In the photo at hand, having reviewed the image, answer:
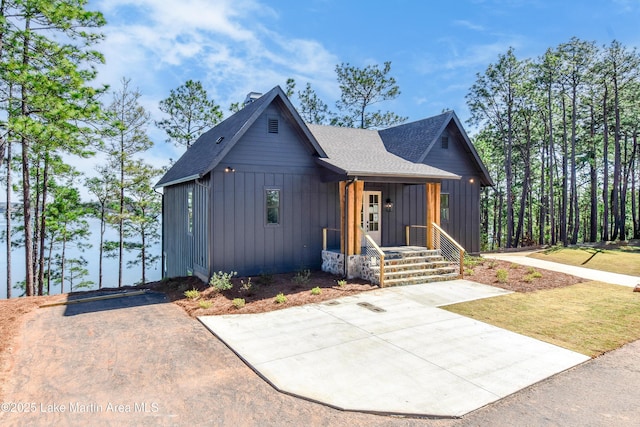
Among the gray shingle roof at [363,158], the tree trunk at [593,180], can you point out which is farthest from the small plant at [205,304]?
the tree trunk at [593,180]

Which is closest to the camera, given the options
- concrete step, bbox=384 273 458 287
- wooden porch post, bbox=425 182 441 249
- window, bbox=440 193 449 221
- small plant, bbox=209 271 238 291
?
small plant, bbox=209 271 238 291

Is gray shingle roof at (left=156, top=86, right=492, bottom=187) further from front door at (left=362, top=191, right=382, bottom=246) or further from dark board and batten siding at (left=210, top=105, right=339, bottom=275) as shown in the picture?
front door at (left=362, top=191, right=382, bottom=246)

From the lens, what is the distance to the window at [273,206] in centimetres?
1112

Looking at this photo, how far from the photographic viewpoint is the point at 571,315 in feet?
24.4

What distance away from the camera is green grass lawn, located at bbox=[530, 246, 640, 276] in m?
13.1

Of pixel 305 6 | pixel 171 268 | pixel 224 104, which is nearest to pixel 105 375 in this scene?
pixel 171 268

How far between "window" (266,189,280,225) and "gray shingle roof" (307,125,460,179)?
190 cm

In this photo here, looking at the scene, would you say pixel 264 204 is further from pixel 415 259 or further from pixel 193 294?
pixel 415 259

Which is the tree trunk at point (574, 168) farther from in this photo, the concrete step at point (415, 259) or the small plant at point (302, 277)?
the small plant at point (302, 277)

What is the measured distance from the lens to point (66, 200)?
68.1 ft

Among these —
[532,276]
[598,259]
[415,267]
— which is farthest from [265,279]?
[598,259]

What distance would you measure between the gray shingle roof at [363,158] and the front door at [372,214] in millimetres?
1463

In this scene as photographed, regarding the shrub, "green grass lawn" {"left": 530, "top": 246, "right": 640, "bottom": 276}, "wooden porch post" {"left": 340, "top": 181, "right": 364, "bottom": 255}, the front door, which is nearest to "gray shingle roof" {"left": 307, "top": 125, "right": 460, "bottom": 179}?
"wooden porch post" {"left": 340, "top": 181, "right": 364, "bottom": 255}

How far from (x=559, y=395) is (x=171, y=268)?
48.3 feet
